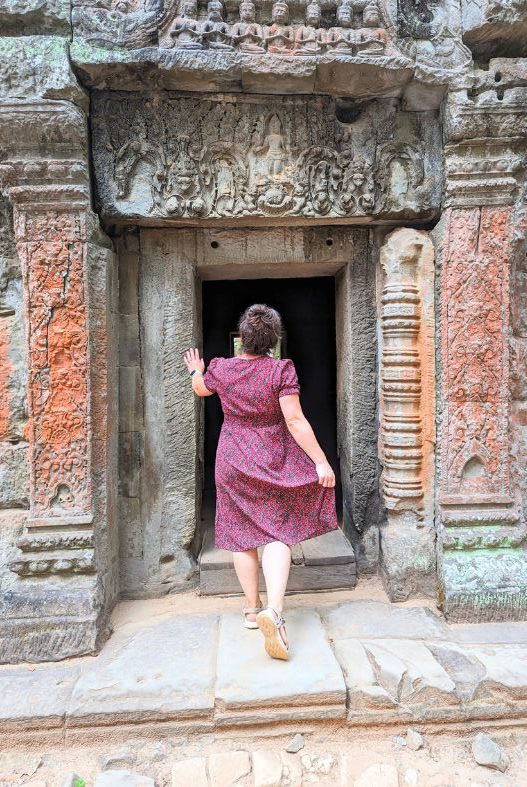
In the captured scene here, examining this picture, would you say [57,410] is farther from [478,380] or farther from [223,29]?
[478,380]

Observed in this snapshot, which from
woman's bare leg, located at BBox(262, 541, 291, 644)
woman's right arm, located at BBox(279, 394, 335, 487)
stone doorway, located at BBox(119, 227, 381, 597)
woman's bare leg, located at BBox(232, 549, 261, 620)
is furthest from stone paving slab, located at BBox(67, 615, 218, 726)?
woman's right arm, located at BBox(279, 394, 335, 487)

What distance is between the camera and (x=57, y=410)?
246cm

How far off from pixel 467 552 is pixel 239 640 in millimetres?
1278

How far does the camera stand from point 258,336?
2377 mm

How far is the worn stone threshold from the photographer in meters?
2.04

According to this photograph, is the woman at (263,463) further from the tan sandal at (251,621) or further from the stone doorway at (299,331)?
the stone doorway at (299,331)

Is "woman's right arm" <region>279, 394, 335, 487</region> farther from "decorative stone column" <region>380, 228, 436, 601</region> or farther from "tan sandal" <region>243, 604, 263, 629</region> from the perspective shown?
"tan sandal" <region>243, 604, 263, 629</region>

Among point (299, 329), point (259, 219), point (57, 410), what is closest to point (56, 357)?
point (57, 410)

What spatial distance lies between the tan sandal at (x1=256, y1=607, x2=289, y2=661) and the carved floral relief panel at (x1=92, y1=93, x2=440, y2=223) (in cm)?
196

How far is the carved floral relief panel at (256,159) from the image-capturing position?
8.38 feet

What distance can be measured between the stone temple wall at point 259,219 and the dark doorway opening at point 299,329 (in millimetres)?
1584

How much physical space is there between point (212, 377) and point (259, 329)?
0.34 metres

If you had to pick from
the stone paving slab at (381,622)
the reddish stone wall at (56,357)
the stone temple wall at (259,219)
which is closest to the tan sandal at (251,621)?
the stone paving slab at (381,622)

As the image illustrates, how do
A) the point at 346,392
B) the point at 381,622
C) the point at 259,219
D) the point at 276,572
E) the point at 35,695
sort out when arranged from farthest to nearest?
the point at 346,392
the point at 259,219
the point at 381,622
the point at 276,572
the point at 35,695
